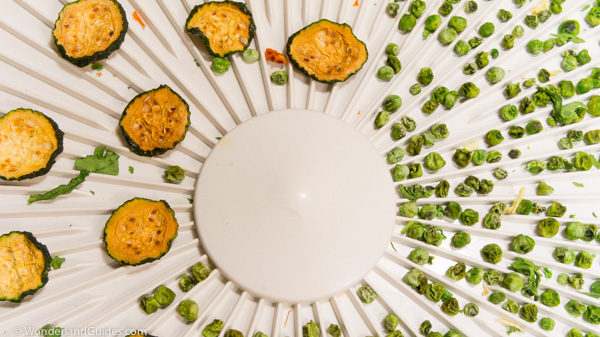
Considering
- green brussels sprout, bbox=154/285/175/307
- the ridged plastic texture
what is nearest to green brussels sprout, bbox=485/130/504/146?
the ridged plastic texture

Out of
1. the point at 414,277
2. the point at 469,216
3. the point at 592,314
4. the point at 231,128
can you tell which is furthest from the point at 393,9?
the point at 592,314

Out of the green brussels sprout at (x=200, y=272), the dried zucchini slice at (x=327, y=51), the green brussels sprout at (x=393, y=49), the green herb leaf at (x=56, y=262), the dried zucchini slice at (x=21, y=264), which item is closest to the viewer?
the dried zucchini slice at (x=21, y=264)

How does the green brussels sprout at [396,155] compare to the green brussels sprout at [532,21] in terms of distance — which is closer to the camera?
the green brussels sprout at [396,155]

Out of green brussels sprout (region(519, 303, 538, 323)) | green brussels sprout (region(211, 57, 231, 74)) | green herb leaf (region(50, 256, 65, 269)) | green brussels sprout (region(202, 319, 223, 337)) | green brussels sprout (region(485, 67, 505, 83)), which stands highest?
green brussels sprout (region(485, 67, 505, 83))

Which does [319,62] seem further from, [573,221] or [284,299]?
[573,221]

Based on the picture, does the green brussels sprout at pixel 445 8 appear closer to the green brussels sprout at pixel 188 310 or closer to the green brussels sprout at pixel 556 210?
the green brussels sprout at pixel 556 210

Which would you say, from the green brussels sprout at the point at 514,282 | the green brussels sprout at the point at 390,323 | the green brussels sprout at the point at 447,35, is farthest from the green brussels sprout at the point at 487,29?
the green brussels sprout at the point at 390,323

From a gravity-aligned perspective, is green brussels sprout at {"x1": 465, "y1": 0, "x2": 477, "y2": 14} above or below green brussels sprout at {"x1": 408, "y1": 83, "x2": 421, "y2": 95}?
above

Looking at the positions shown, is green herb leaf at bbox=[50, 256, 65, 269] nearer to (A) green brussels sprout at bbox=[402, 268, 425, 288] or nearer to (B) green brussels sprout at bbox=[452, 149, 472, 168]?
(A) green brussels sprout at bbox=[402, 268, 425, 288]
